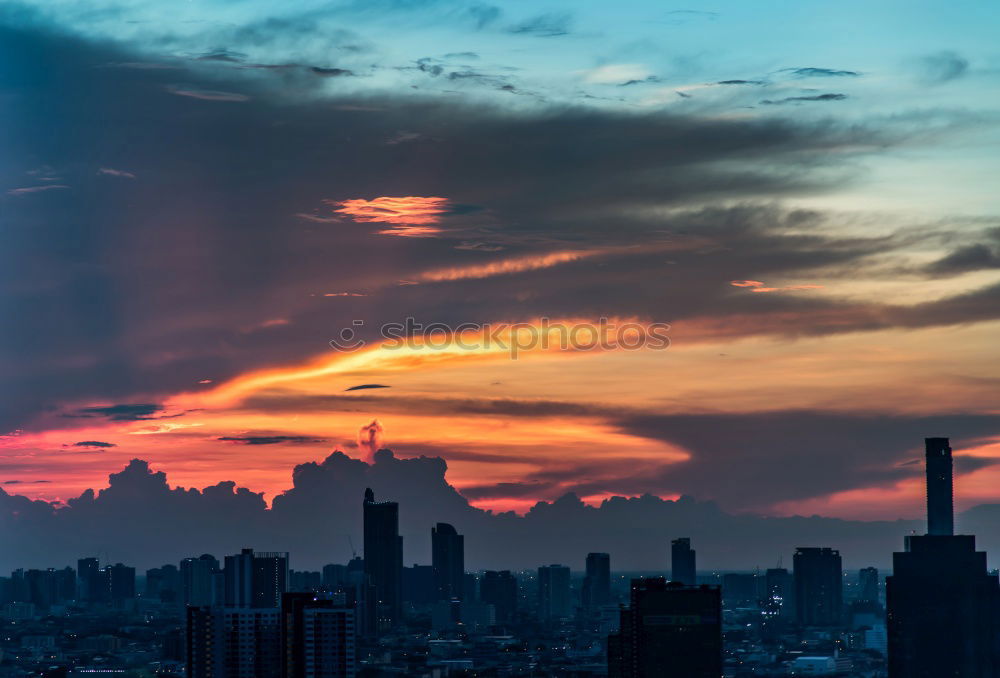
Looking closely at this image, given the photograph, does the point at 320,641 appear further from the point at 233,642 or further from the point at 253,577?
the point at 253,577

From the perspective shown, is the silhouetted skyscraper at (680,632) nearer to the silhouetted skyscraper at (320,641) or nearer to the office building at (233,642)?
the office building at (233,642)

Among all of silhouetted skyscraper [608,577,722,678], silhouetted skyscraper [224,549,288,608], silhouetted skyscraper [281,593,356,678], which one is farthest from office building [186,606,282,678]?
silhouetted skyscraper [224,549,288,608]

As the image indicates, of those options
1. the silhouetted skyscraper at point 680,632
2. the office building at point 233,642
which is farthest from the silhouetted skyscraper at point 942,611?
the office building at point 233,642

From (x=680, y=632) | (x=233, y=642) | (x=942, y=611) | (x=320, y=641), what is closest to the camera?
(x=320, y=641)

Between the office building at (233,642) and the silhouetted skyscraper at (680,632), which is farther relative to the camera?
the silhouetted skyscraper at (680,632)

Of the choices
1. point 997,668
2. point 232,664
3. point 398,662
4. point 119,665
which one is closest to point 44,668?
point 119,665

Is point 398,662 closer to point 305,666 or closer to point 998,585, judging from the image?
point 998,585

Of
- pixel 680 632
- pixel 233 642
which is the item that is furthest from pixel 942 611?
pixel 233 642
